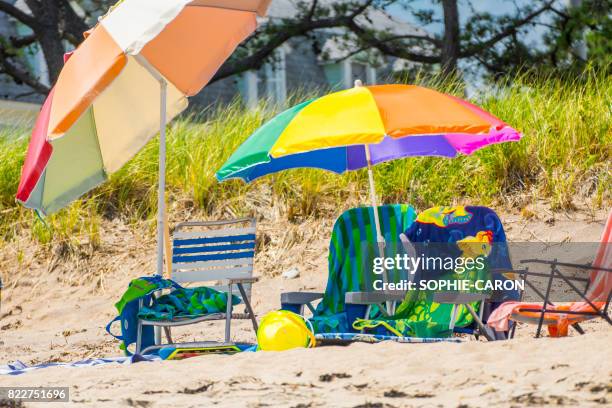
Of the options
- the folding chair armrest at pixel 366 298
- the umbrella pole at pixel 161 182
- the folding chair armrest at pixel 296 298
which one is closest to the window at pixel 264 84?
the umbrella pole at pixel 161 182

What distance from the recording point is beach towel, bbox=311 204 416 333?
6.32 m

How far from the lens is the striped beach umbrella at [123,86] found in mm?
5582

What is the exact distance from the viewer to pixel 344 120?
559 cm

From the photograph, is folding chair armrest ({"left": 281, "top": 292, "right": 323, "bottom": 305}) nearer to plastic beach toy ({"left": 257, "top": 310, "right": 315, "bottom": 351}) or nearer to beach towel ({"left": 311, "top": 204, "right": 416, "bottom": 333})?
beach towel ({"left": 311, "top": 204, "right": 416, "bottom": 333})

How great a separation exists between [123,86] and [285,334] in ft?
7.48

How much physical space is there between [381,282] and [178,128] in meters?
4.66

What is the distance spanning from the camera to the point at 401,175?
29.5 feet

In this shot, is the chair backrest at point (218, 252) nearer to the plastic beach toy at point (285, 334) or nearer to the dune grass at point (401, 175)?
the plastic beach toy at point (285, 334)

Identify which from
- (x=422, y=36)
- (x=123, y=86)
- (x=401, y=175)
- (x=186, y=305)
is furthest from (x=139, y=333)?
(x=422, y=36)

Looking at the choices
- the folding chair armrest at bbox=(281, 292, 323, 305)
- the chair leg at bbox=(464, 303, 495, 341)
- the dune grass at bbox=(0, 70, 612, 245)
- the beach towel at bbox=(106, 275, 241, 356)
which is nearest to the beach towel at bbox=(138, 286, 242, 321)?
the beach towel at bbox=(106, 275, 241, 356)

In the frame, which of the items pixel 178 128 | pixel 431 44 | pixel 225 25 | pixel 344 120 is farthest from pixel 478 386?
pixel 431 44

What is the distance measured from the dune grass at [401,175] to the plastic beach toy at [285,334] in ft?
11.5

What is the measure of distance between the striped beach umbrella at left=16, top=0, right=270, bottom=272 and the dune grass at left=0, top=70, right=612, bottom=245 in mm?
2646

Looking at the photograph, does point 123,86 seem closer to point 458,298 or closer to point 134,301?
point 134,301
